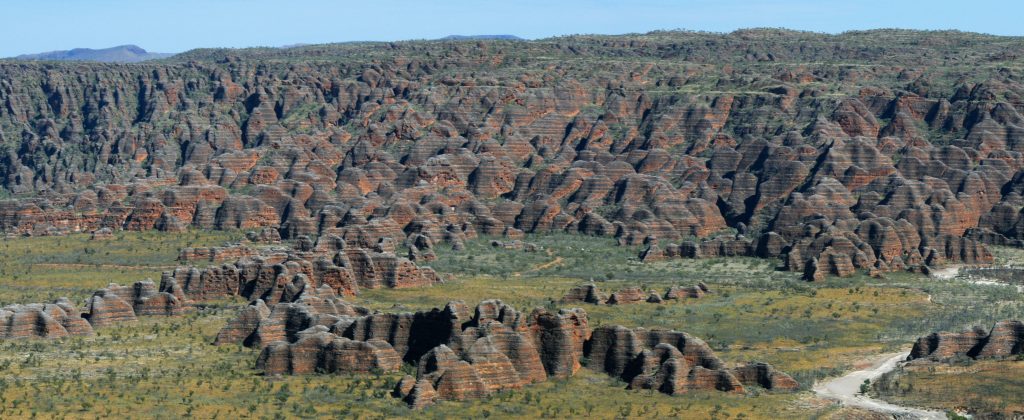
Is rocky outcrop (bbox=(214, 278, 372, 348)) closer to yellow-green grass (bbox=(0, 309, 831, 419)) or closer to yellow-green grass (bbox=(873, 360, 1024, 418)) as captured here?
yellow-green grass (bbox=(0, 309, 831, 419))

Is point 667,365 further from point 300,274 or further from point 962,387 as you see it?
point 300,274

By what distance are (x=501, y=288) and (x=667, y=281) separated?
14.8 m

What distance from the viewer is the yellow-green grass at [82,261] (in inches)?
5340

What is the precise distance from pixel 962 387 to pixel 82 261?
90.3 metres

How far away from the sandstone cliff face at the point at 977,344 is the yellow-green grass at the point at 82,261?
208 feet

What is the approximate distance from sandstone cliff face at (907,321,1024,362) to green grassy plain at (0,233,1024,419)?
5.31 metres

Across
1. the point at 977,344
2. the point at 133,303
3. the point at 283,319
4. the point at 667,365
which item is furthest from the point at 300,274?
the point at 977,344

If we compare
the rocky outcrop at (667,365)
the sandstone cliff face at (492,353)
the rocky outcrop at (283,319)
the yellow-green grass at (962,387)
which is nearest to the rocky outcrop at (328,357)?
the sandstone cliff face at (492,353)

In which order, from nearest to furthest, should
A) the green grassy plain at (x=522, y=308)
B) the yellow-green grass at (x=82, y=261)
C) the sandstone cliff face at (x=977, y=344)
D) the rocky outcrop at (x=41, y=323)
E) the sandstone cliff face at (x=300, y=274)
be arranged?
the green grassy plain at (x=522, y=308) < the sandstone cliff face at (x=977, y=344) < the rocky outcrop at (x=41, y=323) < the sandstone cliff face at (x=300, y=274) < the yellow-green grass at (x=82, y=261)

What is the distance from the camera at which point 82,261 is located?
154 metres

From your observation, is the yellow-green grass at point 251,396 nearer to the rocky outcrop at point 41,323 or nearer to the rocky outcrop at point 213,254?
the rocky outcrop at point 41,323

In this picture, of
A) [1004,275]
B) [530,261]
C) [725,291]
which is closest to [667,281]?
[725,291]

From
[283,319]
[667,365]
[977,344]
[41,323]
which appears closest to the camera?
[667,365]

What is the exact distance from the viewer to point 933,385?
295 ft
